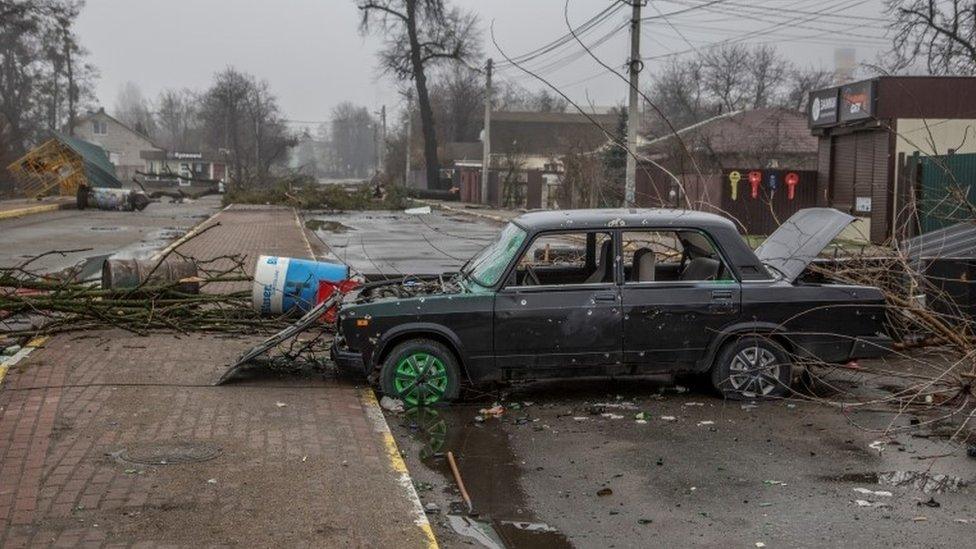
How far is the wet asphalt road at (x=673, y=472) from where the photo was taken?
16.8 ft

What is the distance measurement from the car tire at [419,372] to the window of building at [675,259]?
155cm

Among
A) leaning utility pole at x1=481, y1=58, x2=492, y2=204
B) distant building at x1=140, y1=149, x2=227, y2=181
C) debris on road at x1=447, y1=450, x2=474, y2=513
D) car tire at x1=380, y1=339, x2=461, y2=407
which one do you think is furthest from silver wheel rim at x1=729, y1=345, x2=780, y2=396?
distant building at x1=140, y1=149, x2=227, y2=181

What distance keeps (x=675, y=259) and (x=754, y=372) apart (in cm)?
161

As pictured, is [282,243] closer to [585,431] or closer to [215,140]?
[585,431]

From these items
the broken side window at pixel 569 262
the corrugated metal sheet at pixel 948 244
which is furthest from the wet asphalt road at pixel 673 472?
the corrugated metal sheet at pixel 948 244

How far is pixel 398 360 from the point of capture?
298 inches

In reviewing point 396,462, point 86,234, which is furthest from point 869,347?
point 86,234

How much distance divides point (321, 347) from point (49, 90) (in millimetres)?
73671

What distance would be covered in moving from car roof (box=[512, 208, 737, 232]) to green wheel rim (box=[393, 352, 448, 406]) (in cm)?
133

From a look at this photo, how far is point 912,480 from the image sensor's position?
232 inches

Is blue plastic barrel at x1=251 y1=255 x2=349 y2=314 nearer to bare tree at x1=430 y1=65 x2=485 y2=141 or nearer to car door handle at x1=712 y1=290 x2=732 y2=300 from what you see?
car door handle at x1=712 y1=290 x2=732 y2=300

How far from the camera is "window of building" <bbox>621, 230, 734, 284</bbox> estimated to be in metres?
7.96

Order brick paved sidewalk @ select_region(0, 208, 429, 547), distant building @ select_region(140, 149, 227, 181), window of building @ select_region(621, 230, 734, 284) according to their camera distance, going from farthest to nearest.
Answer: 1. distant building @ select_region(140, 149, 227, 181)
2. window of building @ select_region(621, 230, 734, 284)
3. brick paved sidewalk @ select_region(0, 208, 429, 547)

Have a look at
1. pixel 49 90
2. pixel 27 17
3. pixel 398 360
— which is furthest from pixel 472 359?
pixel 49 90
